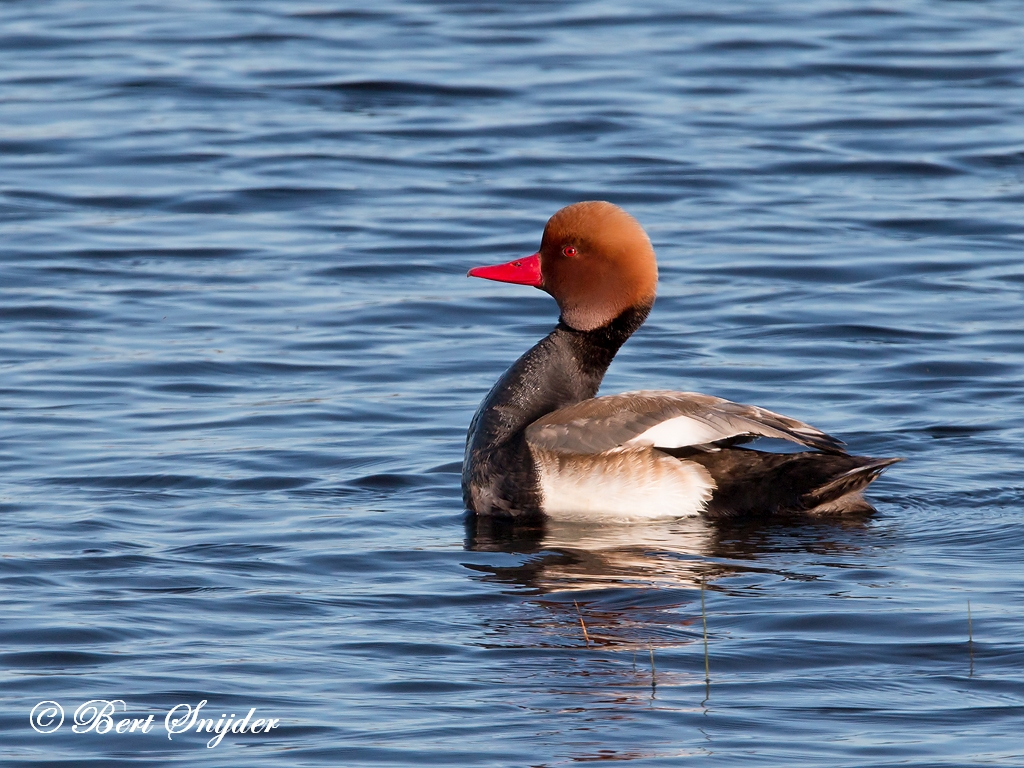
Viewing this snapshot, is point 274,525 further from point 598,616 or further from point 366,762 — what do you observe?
point 366,762

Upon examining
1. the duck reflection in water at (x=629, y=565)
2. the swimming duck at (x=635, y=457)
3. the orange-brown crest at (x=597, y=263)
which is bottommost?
the duck reflection in water at (x=629, y=565)

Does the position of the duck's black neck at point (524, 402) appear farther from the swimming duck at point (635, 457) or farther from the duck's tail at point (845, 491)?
the duck's tail at point (845, 491)

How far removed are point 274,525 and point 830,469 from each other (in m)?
2.34

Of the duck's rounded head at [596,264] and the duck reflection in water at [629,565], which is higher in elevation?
the duck's rounded head at [596,264]

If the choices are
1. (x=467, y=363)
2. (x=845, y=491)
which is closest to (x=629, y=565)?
(x=845, y=491)

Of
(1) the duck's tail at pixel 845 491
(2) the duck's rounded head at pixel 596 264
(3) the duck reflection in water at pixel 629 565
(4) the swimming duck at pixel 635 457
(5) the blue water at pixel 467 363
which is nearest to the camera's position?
(5) the blue water at pixel 467 363

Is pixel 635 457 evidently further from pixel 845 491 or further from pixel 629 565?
pixel 845 491

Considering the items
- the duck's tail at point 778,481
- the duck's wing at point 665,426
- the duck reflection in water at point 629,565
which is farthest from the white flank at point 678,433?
the duck reflection in water at point 629,565

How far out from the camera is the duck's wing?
24.7 ft

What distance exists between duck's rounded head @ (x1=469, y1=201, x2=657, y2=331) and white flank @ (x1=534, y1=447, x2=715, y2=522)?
2.65 ft

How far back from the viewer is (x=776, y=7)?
68.4 feet

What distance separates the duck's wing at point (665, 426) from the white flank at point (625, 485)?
0.20 ft

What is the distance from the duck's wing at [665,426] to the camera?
753 centimetres

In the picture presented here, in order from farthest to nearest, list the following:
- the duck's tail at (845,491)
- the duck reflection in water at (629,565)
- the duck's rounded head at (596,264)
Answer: the duck's rounded head at (596,264) < the duck's tail at (845,491) < the duck reflection in water at (629,565)
